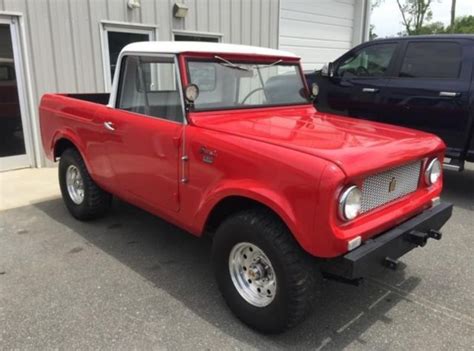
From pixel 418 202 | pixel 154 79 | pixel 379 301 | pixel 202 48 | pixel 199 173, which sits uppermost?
pixel 202 48

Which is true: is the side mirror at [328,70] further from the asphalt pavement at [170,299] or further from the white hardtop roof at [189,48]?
the asphalt pavement at [170,299]

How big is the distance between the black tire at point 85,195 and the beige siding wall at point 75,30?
236cm

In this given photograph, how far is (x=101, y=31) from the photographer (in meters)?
6.82

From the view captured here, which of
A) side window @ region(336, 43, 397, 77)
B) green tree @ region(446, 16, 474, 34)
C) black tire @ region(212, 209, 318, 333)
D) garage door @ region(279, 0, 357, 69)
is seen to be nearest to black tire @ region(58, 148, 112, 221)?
black tire @ region(212, 209, 318, 333)

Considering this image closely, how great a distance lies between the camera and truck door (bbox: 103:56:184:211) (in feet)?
10.4

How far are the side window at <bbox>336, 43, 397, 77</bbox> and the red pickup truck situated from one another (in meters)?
2.60

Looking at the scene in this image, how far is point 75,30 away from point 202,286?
4948mm

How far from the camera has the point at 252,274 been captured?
2.77 metres

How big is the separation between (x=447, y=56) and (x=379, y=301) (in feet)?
12.3

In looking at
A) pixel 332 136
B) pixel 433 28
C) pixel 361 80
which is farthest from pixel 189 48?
pixel 433 28

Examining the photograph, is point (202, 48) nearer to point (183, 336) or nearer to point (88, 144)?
point (88, 144)

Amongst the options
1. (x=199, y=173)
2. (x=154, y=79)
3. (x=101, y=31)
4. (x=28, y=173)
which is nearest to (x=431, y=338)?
(x=199, y=173)

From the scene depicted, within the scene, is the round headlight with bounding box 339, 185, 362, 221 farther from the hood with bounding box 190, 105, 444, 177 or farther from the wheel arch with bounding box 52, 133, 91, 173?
the wheel arch with bounding box 52, 133, 91, 173

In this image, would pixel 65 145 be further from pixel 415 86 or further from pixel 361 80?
pixel 415 86
